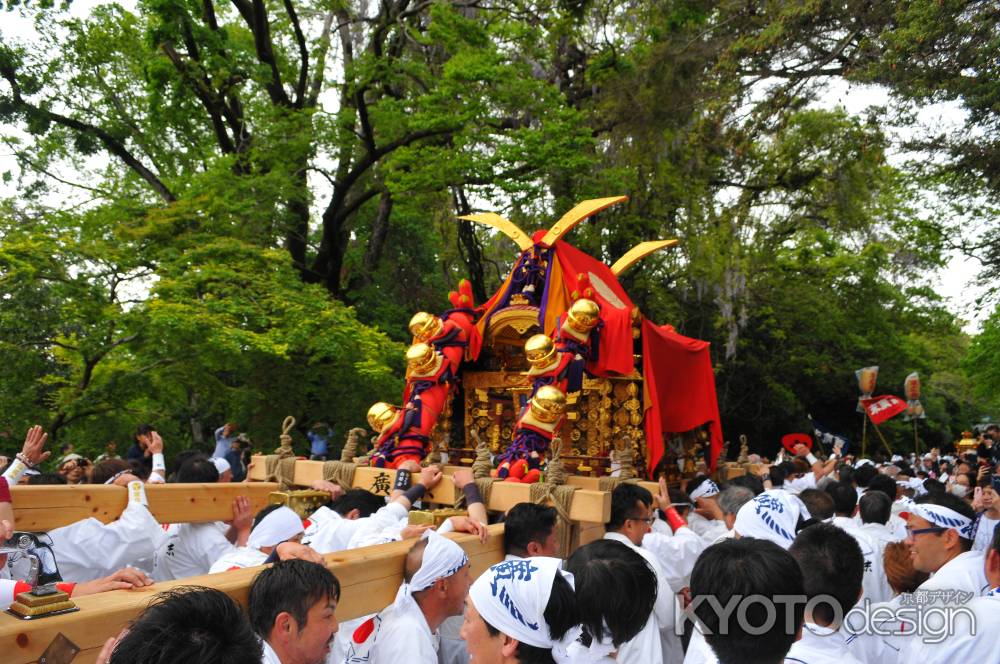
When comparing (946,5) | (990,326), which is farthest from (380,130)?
(990,326)

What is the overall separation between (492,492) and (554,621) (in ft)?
7.72

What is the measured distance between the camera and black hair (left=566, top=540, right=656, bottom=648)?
2336 millimetres

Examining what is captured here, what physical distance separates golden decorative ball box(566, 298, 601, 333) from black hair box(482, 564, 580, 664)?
4.37 metres

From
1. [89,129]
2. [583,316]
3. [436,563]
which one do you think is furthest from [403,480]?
[89,129]

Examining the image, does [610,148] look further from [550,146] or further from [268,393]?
[268,393]

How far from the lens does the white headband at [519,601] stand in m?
2.06

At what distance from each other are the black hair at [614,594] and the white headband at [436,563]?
420 millimetres

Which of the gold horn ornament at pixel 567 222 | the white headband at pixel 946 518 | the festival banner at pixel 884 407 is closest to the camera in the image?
the white headband at pixel 946 518

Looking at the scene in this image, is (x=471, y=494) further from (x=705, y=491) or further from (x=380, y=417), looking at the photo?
(x=380, y=417)

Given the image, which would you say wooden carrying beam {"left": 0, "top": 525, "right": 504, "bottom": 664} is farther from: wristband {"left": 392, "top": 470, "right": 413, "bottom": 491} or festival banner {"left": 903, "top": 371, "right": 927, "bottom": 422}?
festival banner {"left": 903, "top": 371, "right": 927, "bottom": 422}

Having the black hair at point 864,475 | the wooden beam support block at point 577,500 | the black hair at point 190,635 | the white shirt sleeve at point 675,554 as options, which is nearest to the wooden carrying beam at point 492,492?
the wooden beam support block at point 577,500

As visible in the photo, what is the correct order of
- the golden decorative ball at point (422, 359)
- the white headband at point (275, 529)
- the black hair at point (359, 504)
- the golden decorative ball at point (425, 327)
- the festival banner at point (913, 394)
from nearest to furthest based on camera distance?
the white headband at point (275, 529), the black hair at point (359, 504), the golden decorative ball at point (422, 359), the golden decorative ball at point (425, 327), the festival banner at point (913, 394)

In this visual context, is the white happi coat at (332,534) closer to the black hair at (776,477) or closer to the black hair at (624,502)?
the black hair at (624,502)

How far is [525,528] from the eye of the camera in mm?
3164
